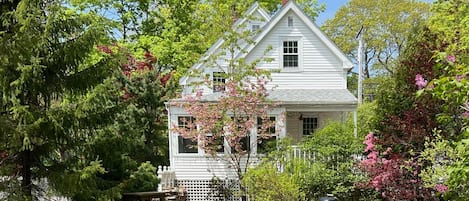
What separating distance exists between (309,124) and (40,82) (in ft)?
34.7

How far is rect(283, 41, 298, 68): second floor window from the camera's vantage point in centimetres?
1467

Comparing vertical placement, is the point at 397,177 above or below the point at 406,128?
below

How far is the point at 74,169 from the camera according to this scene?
709cm

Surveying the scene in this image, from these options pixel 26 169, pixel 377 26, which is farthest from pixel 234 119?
pixel 377 26

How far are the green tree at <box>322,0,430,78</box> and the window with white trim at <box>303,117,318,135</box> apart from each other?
15534 millimetres

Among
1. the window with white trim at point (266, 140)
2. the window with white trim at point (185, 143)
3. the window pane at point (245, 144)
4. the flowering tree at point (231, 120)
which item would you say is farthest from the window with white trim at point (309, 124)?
the window with white trim at point (185, 143)

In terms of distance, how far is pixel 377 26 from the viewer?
3084 cm

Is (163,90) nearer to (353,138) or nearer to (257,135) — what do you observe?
(257,135)

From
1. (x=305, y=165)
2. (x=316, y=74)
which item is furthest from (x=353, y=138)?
(x=316, y=74)

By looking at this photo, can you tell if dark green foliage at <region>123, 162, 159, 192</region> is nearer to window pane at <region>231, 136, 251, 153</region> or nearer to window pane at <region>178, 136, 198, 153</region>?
window pane at <region>178, 136, 198, 153</region>

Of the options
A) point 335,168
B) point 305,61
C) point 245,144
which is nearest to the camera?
point 335,168

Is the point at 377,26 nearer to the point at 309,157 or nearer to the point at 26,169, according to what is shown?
the point at 309,157

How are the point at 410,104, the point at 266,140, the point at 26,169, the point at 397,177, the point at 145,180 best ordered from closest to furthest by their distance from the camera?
the point at 26,169 → the point at 397,177 → the point at 410,104 → the point at 145,180 → the point at 266,140

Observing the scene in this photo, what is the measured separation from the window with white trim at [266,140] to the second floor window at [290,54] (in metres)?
2.34
